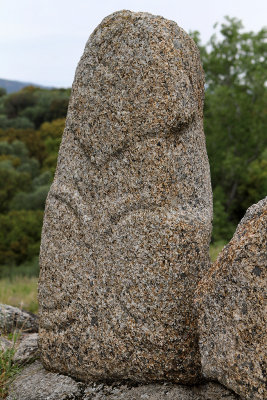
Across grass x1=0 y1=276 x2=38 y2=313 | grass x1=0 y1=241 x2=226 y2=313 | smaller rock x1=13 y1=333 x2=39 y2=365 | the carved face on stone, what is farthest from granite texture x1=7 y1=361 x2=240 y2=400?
grass x1=0 y1=276 x2=38 y2=313

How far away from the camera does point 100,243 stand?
4.23m

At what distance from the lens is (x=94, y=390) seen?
13.6 feet

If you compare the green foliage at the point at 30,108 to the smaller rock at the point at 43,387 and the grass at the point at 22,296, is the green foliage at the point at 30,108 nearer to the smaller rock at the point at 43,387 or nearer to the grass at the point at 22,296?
the grass at the point at 22,296

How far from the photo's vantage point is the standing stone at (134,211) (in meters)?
4.00

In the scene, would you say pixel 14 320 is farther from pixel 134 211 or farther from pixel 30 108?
pixel 30 108

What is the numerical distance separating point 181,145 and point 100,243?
113 cm

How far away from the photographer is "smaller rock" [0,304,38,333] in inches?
242

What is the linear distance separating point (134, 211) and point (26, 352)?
2.25 metres

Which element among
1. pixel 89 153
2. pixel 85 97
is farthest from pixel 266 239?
pixel 85 97

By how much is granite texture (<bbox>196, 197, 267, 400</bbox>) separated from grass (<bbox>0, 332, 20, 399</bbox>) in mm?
2074

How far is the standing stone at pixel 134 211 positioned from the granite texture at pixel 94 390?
0.09 meters

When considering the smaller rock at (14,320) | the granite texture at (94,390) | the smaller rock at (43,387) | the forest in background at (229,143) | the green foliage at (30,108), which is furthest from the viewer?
the green foliage at (30,108)

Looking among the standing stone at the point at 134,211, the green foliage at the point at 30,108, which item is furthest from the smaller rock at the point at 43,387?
the green foliage at the point at 30,108

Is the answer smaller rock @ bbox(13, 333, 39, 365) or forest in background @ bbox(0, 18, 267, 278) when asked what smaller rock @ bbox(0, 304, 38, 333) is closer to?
smaller rock @ bbox(13, 333, 39, 365)
